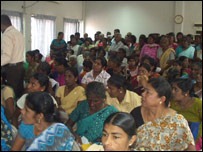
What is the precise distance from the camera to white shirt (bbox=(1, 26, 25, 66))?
1183mm

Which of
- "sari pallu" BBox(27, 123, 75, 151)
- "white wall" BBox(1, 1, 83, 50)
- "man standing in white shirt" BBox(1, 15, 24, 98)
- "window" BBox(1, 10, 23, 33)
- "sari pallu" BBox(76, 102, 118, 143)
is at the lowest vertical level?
"sari pallu" BBox(76, 102, 118, 143)

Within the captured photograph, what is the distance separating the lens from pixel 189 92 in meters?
2.15

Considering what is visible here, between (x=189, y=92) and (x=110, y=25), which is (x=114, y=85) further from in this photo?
(x=110, y=25)

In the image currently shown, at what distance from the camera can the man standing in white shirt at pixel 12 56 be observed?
4.04 feet

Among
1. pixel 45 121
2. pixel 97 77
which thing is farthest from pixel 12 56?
pixel 97 77

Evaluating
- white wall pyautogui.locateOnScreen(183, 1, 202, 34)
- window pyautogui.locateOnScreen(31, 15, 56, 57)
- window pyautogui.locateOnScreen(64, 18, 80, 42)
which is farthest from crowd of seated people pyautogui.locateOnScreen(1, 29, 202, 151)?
white wall pyautogui.locateOnScreen(183, 1, 202, 34)

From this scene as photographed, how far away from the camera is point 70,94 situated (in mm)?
2727

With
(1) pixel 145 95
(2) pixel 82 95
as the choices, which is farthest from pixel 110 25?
(1) pixel 145 95

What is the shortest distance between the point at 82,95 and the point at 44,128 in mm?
1278

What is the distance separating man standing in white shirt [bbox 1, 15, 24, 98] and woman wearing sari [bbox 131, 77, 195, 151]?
64 cm

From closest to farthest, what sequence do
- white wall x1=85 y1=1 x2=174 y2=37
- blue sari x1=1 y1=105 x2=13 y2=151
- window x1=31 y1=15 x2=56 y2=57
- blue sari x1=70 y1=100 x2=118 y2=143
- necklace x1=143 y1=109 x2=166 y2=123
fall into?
blue sari x1=1 y1=105 x2=13 y2=151, necklace x1=143 y1=109 x2=166 y2=123, blue sari x1=70 y1=100 x2=118 y2=143, window x1=31 y1=15 x2=56 y2=57, white wall x1=85 y1=1 x2=174 y2=37

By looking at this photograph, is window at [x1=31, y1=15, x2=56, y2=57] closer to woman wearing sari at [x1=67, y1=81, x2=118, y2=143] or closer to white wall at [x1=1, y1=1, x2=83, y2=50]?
white wall at [x1=1, y1=1, x2=83, y2=50]

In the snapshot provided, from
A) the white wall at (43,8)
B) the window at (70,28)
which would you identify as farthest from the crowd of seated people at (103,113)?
the window at (70,28)

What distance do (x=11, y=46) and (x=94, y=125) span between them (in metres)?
0.78
